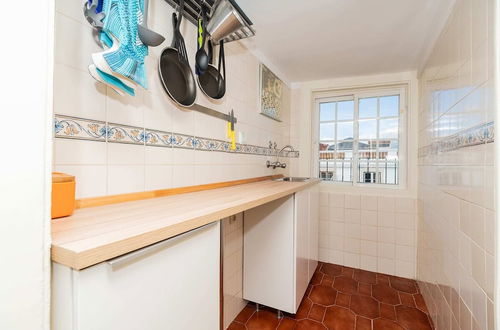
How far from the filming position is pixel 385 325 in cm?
169

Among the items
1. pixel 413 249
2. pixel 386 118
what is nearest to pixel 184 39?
pixel 386 118

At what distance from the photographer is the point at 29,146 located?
17.8 inches

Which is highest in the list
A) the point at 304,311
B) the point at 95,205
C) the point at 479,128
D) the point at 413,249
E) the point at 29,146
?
the point at 479,128

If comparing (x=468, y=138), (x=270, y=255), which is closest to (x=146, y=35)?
(x=468, y=138)

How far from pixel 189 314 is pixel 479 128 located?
1330 millimetres

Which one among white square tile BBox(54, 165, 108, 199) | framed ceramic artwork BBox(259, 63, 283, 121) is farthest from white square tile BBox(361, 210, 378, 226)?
white square tile BBox(54, 165, 108, 199)

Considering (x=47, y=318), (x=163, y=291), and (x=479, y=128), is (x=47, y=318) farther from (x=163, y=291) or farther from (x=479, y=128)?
(x=479, y=128)

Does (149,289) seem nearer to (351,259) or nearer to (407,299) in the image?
(407,299)

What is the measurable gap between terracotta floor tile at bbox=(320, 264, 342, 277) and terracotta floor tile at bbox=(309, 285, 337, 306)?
0.33 metres

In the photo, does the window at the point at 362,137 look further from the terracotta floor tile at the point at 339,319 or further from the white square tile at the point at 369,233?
the terracotta floor tile at the point at 339,319

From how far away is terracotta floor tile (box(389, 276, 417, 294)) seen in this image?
2195mm

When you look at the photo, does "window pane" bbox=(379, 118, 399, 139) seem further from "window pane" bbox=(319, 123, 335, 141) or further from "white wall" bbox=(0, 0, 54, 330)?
"white wall" bbox=(0, 0, 54, 330)

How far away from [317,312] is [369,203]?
1.34 metres

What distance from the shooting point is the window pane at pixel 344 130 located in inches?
111
